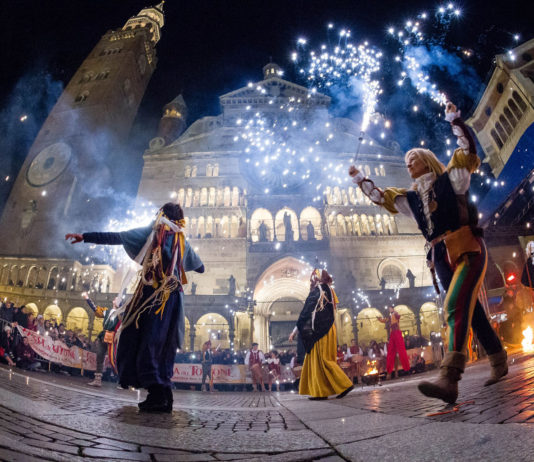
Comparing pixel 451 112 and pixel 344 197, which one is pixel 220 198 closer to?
pixel 344 197

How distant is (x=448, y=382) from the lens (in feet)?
7.30

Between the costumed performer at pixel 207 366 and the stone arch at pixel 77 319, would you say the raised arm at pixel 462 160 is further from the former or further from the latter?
the stone arch at pixel 77 319

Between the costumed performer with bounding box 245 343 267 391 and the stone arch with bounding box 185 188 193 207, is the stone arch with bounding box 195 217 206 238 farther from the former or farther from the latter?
the costumed performer with bounding box 245 343 267 391

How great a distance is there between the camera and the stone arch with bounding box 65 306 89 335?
21.8 meters

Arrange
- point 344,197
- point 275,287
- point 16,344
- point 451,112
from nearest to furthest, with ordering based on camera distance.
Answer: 1. point 451,112
2. point 16,344
3. point 275,287
4. point 344,197

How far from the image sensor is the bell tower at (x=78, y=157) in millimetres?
29125

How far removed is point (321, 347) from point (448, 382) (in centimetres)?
294

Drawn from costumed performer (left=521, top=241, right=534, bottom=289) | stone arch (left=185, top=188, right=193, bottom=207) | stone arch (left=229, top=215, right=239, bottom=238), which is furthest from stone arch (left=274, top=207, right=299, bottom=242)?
costumed performer (left=521, top=241, right=534, bottom=289)

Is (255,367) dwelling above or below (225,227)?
below

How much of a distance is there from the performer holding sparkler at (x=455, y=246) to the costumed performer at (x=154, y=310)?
2.57 metres

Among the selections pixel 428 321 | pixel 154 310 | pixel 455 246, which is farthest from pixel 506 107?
pixel 154 310

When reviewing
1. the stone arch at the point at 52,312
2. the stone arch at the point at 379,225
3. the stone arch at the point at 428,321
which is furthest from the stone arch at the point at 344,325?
the stone arch at the point at 52,312

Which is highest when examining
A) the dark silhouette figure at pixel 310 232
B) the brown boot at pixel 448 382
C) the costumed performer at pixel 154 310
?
the dark silhouette figure at pixel 310 232

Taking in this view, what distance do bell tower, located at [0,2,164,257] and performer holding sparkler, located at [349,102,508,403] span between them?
30.1 meters
